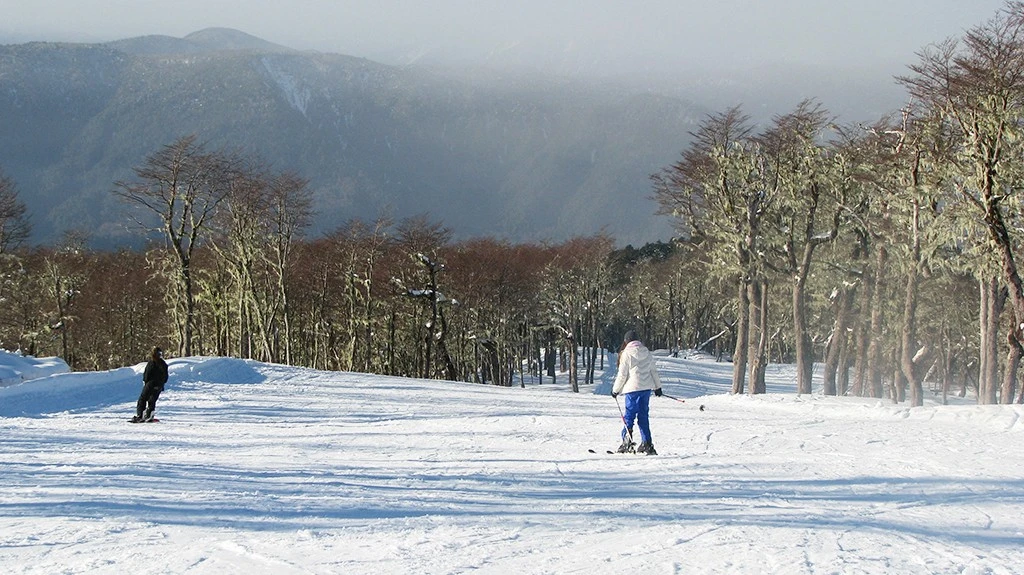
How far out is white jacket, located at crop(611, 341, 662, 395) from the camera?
38.5 feet

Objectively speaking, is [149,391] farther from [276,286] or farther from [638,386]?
[276,286]

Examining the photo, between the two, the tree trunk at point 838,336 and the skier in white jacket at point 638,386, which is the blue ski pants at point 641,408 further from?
the tree trunk at point 838,336

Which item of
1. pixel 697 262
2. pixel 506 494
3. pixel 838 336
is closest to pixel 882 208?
pixel 838 336

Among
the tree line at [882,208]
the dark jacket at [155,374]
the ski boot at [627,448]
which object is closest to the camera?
the ski boot at [627,448]

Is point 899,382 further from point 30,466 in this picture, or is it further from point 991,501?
point 30,466

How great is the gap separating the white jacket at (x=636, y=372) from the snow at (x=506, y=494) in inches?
41.6

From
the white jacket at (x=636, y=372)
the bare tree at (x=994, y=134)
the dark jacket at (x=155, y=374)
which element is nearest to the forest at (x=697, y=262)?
the bare tree at (x=994, y=134)

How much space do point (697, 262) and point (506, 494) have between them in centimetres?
3645

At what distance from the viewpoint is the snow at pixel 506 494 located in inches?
249

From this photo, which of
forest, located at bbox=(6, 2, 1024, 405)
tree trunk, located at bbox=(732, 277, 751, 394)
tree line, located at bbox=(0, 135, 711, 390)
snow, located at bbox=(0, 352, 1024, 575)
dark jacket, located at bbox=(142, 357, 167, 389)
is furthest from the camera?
tree line, located at bbox=(0, 135, 711, 390)

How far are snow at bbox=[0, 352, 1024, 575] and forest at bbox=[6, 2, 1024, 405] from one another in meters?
7.82

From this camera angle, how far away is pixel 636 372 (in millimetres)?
11781

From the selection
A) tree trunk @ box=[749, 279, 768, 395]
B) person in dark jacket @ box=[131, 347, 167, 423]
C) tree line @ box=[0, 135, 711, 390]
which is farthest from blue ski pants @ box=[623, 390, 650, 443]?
tree line @ box=[0, 135, 711, 390]

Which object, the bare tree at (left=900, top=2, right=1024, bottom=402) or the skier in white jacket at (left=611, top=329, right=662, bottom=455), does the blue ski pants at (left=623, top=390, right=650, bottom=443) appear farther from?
the bare tree at (left=900, top=2, right=1024, bottom=402)
